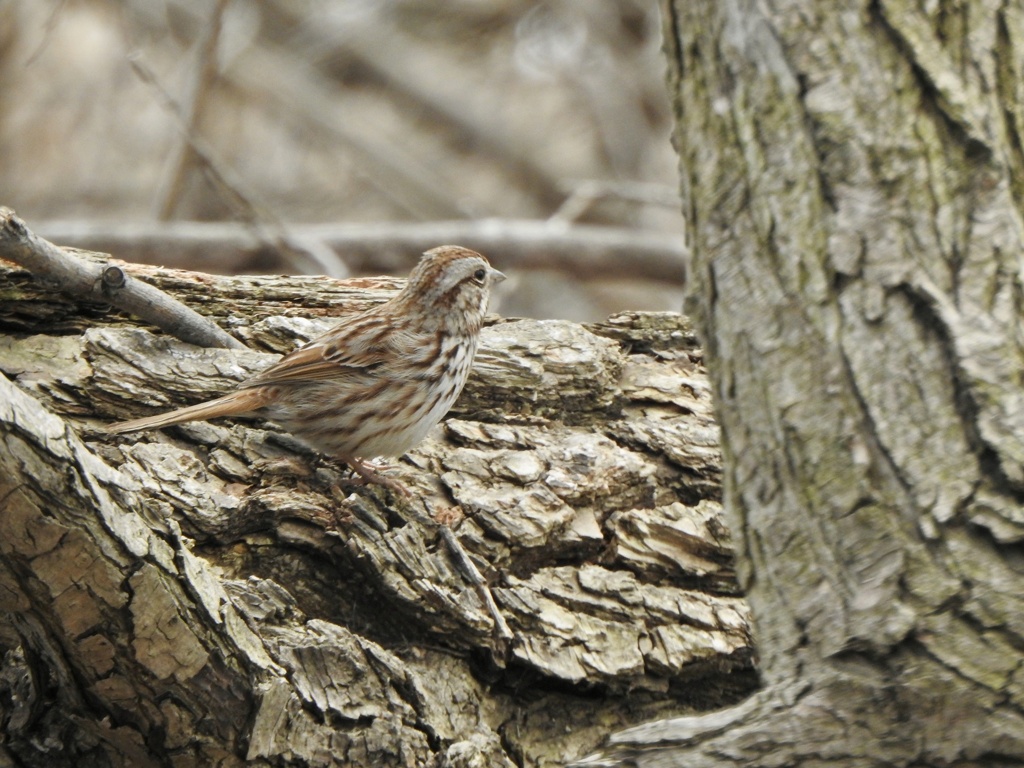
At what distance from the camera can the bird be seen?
432 cm

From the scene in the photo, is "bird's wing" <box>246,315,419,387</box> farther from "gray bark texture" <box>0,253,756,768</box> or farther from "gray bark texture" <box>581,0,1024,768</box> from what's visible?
"gray bark texture" <box>581,0,1024,768</box>

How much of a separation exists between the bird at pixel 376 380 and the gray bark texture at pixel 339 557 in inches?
3.7

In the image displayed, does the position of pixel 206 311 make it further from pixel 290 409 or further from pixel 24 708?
pixel 24 708

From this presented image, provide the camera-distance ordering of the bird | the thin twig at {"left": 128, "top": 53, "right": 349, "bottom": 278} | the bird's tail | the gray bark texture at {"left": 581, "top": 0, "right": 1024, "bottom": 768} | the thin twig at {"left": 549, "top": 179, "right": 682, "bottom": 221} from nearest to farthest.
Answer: the gray bark texture at {"left": 581, "top": 0, "right": 1024, "bottom": 768} → the bird's tail → the bird → the thin twig at {"left": 128, "top": 53, "right": 349, "bottom": 278} → the thin twig at {"left": 549, "top": 179, "right": 682, "bottom": 221}

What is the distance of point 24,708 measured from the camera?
314 cm

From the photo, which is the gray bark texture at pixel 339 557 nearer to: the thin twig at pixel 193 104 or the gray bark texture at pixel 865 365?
the gray bark texture at pixel 865 365

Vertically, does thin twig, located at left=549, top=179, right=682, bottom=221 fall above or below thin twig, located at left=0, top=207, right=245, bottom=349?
above

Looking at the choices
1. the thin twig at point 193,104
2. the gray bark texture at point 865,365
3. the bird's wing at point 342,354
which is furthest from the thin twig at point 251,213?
the gray bark texture at point 865,365

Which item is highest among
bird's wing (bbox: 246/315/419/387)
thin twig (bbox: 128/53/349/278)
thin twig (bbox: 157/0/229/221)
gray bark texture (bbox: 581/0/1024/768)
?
thin twig (bbox: 157/0/229/221)

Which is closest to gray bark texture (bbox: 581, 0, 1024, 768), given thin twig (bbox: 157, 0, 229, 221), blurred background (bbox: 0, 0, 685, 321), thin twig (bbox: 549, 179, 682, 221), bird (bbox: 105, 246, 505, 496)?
bird (bbox: 105, 246, 505, 496)

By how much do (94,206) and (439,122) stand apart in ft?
12.3

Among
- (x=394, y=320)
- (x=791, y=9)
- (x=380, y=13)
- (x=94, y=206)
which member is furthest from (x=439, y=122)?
(x=791, y=9)

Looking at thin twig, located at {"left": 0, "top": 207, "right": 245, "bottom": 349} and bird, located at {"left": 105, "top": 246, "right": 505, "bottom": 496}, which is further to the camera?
bird, located at {"left": 105, "top": 246, "right": 505, "bottom": 496}

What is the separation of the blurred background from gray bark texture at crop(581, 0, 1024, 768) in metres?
6.91
